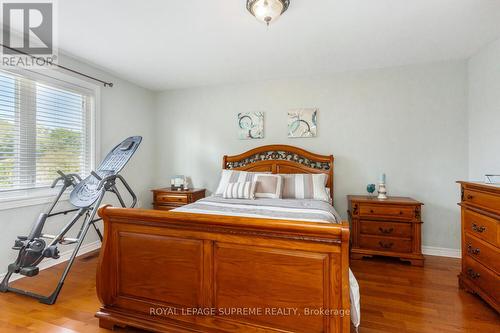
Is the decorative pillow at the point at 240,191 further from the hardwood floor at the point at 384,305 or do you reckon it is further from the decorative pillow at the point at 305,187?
the hardwood floor at the point at 384,305

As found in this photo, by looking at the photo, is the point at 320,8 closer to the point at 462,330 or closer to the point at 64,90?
the point at 462,330

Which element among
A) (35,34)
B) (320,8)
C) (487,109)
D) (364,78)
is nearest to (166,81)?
(35,34)

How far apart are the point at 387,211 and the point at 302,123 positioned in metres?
1.60

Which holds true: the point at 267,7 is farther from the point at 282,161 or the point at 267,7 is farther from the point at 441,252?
the point at 441,252

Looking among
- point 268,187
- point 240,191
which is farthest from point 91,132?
point 268,187

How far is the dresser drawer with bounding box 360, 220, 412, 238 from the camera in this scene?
2.81 metres

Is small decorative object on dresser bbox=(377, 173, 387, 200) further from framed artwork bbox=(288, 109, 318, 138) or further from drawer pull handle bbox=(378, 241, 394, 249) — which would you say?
framed artwork bbox=(288, 109, 318, 138)

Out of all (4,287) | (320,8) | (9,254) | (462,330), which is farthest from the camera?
(9,254)

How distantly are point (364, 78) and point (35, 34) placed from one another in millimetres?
3849

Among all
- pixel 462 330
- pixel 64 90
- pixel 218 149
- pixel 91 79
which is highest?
pixel 91 79

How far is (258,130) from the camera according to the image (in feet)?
12.3

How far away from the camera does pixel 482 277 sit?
198cm

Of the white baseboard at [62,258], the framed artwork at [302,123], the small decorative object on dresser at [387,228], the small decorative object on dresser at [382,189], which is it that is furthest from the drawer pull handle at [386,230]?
the white baseboard at [62,258]

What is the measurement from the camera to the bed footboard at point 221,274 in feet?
4.30
